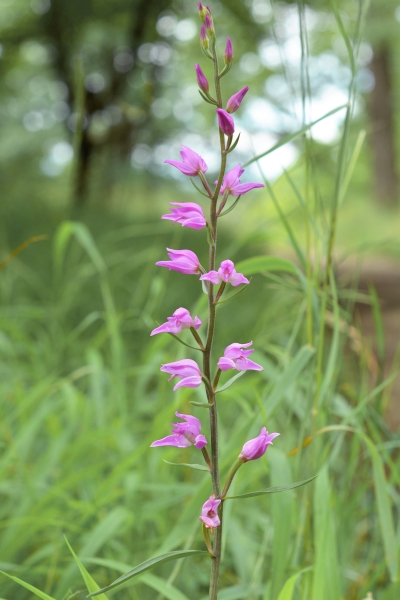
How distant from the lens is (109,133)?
7891 millimetres

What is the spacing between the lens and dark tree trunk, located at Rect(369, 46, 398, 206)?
12477mm

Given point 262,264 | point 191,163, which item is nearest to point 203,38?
point 191,163

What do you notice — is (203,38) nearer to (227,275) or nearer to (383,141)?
(227,275)

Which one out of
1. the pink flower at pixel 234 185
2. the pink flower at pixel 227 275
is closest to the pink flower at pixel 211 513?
the pink flower at pixel 227 275

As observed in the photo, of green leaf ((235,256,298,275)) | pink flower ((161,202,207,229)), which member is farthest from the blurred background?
pink flower ((161,202,207,229))

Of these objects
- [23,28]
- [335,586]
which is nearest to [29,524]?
[335,586]

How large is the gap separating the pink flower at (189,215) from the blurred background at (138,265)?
0.27 metres

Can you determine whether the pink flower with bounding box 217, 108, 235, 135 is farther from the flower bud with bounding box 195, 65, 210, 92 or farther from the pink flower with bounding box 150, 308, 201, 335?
the pink flower with bounding box 150, 308, 201, 335

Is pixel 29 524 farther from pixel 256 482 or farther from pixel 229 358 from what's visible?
pixel 229 358

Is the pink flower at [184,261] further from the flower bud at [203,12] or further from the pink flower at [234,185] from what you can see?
the flower bud at [203,12]

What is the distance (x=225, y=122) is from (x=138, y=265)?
3750 millimetres

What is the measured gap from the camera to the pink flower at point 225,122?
512 millimetres

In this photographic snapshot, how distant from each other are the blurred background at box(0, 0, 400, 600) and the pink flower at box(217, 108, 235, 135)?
0.26 meters

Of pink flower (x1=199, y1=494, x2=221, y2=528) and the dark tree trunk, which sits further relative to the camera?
the dark tree trunk
